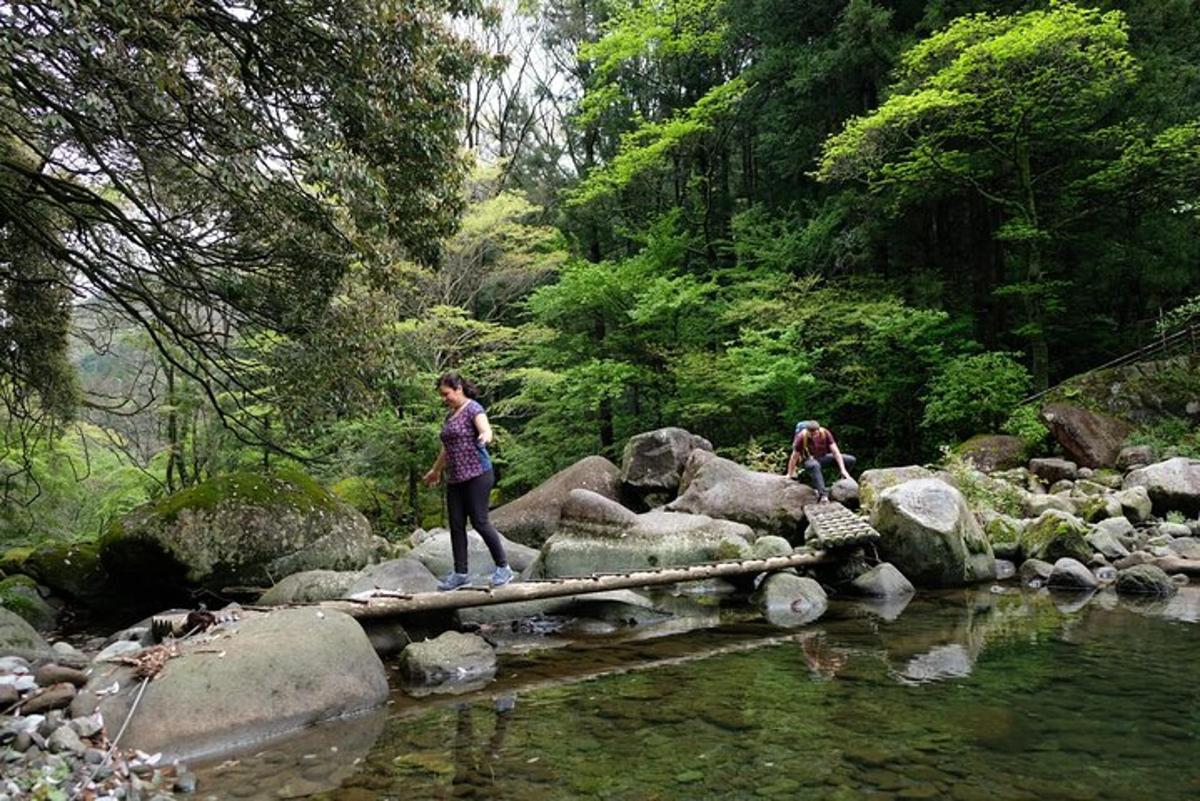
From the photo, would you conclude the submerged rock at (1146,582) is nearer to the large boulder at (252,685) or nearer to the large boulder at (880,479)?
the large boulder at (880,479)

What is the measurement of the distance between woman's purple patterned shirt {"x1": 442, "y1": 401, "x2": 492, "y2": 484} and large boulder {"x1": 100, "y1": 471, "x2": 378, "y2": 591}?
3.70 m

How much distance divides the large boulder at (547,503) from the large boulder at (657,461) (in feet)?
1.26

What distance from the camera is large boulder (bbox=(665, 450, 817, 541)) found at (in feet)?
38.3

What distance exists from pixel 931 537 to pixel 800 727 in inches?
210

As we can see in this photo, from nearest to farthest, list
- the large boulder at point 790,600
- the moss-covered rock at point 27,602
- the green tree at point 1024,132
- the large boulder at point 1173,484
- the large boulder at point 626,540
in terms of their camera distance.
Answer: the large boulder at point 790,600, the moss-covered rock at point 27,602, the large boulder at point 626,540, the large boulder at point 1173,484, the green tree at point 1024,132

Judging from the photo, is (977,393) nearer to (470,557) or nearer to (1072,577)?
(1072,577)

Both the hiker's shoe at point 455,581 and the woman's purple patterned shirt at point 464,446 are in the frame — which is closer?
the woman's purple patterned shirt at point 464,446

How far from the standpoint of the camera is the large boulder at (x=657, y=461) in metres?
14.5

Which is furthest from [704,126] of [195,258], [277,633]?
[277,633]

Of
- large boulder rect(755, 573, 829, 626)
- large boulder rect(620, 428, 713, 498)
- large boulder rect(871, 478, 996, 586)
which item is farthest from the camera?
large boulder rect(620, 428, 713, 498)

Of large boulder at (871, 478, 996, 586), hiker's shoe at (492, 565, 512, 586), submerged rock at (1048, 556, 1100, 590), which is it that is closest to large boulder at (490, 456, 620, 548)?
large boulder at (871, 478, 996, 586)

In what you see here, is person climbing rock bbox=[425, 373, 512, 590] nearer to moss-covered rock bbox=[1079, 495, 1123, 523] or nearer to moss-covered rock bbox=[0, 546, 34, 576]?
moss-covered rock bbox=[0, 546, 34, 576]

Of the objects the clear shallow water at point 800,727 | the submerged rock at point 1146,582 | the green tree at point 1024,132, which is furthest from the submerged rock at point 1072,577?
the green tree at point 1024,132

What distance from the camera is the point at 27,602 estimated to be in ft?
28.5
